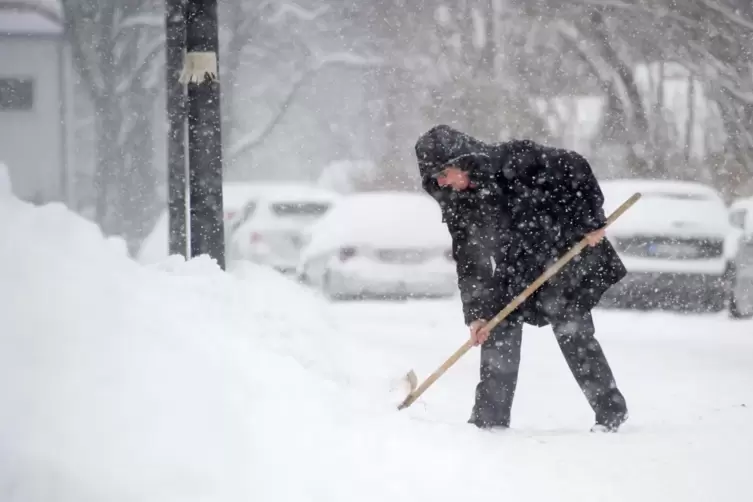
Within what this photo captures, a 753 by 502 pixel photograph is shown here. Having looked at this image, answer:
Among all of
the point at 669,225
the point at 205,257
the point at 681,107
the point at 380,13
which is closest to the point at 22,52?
the point at 380,13

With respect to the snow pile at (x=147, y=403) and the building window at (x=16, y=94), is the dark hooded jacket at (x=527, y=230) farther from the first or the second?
the building window at (x=16, y=94)

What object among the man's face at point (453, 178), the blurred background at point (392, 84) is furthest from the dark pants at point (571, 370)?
the blurred background at point (392, 84)

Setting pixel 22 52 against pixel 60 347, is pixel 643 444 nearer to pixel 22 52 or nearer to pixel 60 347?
pixel 60 347

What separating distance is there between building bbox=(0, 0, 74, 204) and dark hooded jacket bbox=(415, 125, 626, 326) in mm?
24715

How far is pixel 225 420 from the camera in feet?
12.4

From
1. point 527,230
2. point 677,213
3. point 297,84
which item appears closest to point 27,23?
point 297,84

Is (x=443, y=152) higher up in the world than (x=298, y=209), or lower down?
higher up

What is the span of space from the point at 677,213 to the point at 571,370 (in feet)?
19.4

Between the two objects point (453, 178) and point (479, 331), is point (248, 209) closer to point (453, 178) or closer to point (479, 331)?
point (479, 331)

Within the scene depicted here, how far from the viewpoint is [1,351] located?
11.7ft

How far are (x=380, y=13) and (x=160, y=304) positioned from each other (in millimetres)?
21938

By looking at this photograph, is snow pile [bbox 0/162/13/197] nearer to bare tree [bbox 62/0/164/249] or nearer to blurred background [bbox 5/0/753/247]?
blurred background [bbox 5/0/753/247]

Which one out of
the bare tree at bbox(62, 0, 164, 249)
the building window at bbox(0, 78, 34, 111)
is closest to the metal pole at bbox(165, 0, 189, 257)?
the bare tree at bbox(62, 0, 164, 249)

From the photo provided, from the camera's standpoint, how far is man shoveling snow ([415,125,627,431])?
5.27 m
